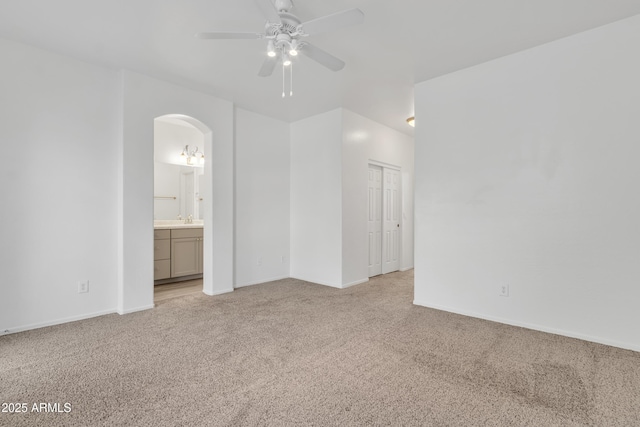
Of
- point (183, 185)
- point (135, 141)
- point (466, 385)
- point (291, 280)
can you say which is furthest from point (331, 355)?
point (183, 185)

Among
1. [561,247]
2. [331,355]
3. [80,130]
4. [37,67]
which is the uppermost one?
[37,67]

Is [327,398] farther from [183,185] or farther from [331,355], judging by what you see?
[183,185]

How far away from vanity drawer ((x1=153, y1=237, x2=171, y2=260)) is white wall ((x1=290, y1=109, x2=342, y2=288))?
1.89m

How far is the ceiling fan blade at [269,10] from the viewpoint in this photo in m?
1.92

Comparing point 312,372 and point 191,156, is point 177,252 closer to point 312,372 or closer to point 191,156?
point 191,156

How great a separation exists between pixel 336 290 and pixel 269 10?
3.36 meters

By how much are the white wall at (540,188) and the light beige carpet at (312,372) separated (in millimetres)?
345

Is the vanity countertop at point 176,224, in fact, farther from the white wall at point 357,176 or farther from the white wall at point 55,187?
the white wall at point 357,176

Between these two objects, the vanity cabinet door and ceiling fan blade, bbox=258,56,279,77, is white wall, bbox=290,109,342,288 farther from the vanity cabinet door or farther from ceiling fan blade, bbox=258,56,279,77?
ceiling fan blade, bbox=258,56,279,77

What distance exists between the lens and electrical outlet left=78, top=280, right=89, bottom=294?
3132 mm

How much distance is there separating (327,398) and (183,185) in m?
4.61

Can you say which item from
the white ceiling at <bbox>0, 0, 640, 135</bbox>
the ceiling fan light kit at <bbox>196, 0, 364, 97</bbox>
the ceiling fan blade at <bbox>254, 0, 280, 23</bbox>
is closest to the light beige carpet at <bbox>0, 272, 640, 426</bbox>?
the ceiling fan light kit at <bbox>196, 0, 364, 97</bbox>

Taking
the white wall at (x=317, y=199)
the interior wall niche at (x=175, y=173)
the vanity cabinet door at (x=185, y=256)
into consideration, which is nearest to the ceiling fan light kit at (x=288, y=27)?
the white wall at (x=317, y=199)

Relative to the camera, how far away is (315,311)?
3.40 metres
